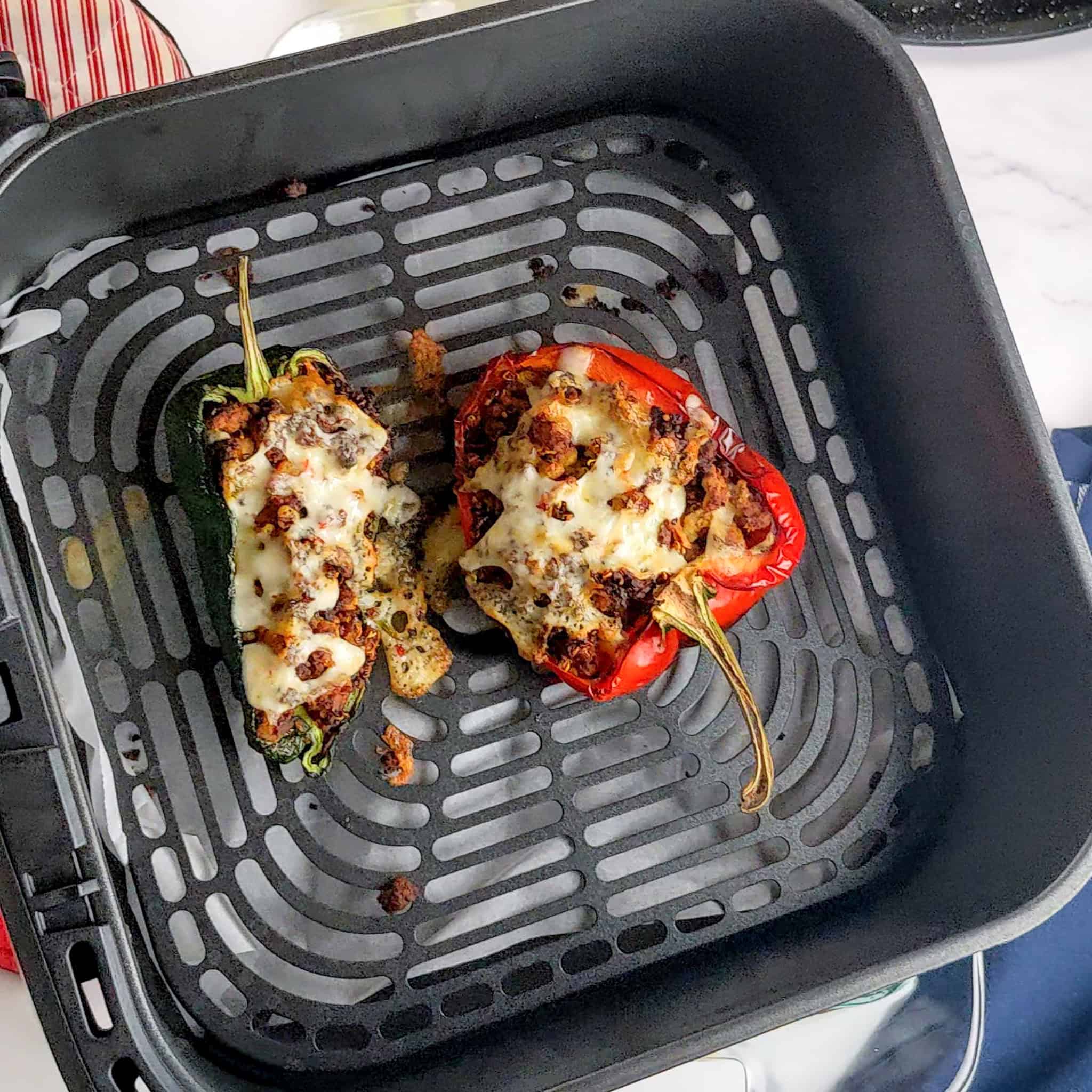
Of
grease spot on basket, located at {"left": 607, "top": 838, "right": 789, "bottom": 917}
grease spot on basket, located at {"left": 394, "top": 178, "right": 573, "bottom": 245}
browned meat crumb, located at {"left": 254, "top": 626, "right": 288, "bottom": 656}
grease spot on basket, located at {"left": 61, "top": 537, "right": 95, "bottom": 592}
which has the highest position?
grease spot on basket, located at {"left": 394, "top": 178, "right": 573, "bottom": 245}

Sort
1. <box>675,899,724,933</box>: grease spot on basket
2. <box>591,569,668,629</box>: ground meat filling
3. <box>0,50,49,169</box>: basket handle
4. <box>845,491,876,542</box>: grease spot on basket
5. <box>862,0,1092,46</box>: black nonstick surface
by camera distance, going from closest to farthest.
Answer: <box>0,50,49,169</box>: basket handle → <box>591,569,668,629</box>: ground meat filling → <box>675,899,724,933</box>: grease spot on basket → <box>845,491,876,542</box>: grease spot on basket → <box>862,0,1092,46</box>: black nonstick surface

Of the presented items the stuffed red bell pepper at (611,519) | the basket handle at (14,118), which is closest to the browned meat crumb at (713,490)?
the stuffed red bell pepper at (611,519)

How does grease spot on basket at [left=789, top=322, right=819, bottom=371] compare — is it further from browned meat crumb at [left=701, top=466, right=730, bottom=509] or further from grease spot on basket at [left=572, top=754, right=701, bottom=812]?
grease spot on basket at [left=572, top=754, right=701, bottom=812]

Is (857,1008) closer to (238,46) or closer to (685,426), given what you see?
(685,426)

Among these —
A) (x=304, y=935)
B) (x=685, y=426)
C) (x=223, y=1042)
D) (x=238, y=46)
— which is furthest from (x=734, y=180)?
(x=223, y=1042)

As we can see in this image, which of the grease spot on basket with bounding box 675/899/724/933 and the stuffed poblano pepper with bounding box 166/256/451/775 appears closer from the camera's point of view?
the stuffed poblano pepper with bounding box 166/256/451/775

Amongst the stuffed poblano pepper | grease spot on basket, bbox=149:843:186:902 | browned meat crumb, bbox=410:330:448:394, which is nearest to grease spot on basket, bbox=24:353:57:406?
the stuffed poblano pepper
